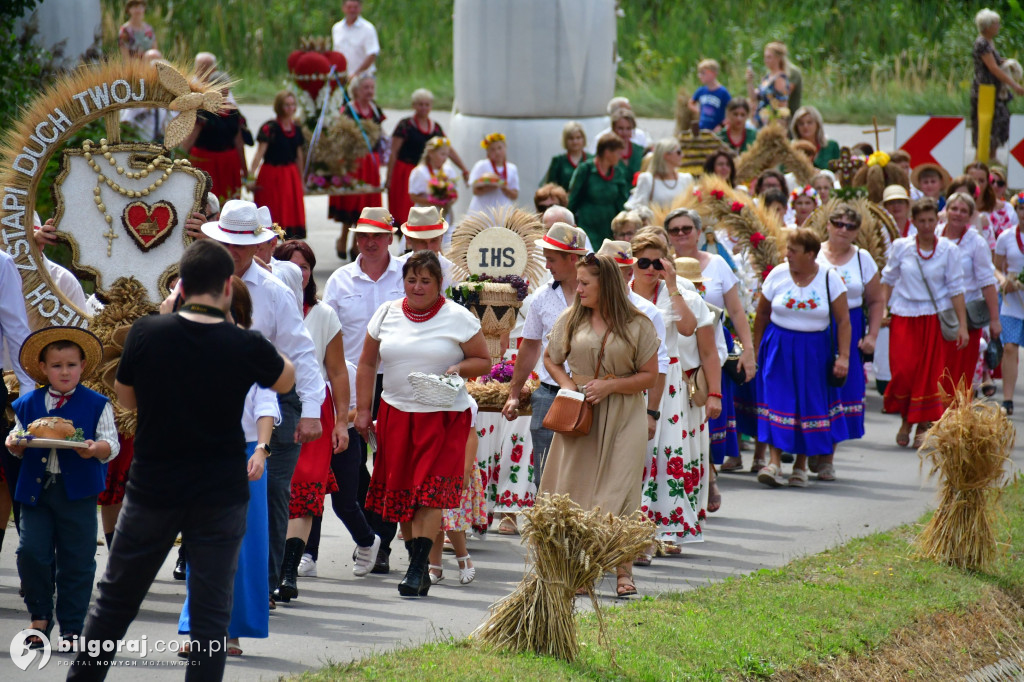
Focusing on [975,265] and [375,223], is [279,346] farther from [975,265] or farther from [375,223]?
[975,265]

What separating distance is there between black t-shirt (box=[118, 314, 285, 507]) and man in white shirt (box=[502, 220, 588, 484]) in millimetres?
2880

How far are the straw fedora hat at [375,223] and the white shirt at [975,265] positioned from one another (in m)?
5.25

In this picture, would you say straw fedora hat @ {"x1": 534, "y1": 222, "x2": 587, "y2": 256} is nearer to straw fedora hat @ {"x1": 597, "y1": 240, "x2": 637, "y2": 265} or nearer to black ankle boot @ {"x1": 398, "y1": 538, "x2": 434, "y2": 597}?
straw fedora hat @ {"x1": 597, "y1": 240, "x2": 637, "y2": 265}

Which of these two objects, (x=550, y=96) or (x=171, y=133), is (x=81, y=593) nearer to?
(x=171, y=133)

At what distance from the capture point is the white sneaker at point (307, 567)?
779cm

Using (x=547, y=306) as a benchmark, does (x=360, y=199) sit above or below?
above

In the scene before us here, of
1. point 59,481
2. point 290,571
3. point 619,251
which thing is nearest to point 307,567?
point 290,571

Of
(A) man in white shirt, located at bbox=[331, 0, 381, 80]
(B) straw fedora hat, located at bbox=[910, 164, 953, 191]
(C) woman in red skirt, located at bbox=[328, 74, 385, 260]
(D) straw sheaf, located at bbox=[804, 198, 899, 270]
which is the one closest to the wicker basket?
(D) straw sheaf, located at bbox=[804, 198, 899, 270]

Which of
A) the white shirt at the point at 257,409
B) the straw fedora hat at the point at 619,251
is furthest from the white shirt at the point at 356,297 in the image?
the white shirt at the point at 257,409

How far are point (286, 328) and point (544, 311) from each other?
182 centimetres

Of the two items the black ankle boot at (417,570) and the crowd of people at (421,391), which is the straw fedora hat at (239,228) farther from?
the black ankle boot at (417,570)

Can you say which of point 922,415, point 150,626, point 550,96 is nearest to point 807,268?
point 922,415

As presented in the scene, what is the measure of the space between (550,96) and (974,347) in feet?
21.0

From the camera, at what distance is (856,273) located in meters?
10.6
